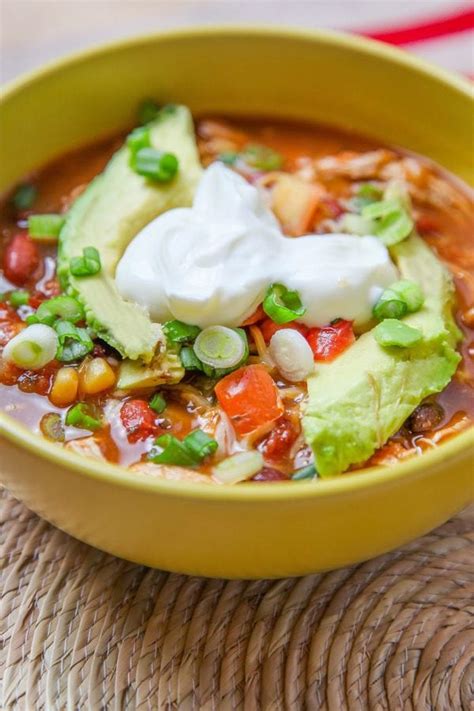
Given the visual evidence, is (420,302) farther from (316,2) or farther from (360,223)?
(316,2)

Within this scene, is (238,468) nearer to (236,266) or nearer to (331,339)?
(331,339)

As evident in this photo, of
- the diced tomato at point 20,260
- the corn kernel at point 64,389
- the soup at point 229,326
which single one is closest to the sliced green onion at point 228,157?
the soup at point 229,326

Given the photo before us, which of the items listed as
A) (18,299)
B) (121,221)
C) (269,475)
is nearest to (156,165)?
(121,221)

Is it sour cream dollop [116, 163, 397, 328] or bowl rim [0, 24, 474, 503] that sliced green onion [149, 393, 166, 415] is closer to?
sour cream dollop [116, 163, 397, 328]

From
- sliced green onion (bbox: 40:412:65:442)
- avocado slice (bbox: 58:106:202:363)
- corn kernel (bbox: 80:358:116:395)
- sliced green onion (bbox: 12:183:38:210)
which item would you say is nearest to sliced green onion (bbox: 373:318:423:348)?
avocado slice (bbox: 58:106:202:363)

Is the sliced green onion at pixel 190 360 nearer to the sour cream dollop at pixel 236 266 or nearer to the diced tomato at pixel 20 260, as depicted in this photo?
the sour cream dollop at pixel 236 266
